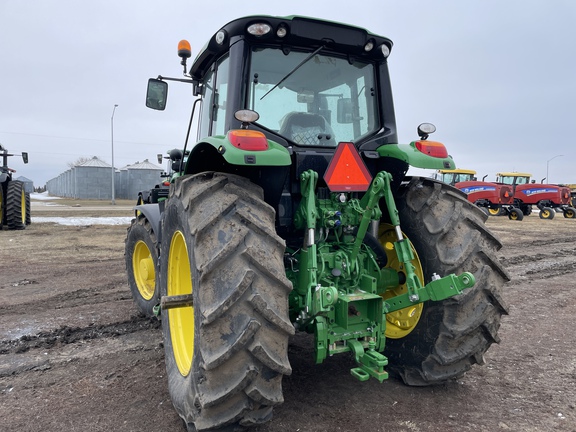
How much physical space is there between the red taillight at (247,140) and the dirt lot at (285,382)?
64.1 inches

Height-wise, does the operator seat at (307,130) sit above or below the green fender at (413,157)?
above

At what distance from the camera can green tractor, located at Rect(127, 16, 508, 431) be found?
222 centimetres

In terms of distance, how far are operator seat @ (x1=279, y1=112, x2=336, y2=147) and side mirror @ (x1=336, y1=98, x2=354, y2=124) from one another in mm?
189

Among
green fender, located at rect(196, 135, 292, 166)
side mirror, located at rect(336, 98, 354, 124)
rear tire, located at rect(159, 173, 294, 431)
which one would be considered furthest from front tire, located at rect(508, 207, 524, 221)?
rear tire, located at rect(159, 173, 294, 431)

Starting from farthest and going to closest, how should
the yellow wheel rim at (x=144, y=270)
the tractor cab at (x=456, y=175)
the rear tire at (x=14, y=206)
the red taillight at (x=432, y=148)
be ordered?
the tractor cab at (x=456, y=175), the rear tire at (x=14, y=206), the yellow wheel rim at (x=144, y=270), the red taillight at (x=432, y=148)

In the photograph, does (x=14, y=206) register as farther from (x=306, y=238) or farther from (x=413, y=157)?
(x=413, y=157)

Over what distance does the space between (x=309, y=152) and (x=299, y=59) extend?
737 millimetres

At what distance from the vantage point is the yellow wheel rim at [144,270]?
4648mm

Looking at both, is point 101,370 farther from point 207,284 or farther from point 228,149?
point 228,149

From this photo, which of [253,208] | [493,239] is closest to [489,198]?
[493,239]

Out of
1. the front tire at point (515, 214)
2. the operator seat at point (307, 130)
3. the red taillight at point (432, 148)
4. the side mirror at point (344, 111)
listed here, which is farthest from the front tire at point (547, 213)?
the operator seat at point (307, 130)

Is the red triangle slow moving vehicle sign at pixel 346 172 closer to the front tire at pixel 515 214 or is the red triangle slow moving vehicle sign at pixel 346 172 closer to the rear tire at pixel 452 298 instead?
the rear tire at pixel 452 298

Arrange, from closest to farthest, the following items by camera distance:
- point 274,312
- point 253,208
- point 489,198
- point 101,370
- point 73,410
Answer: point 274,312
point 253,208
point 73,410
point 101,370
point 489,198

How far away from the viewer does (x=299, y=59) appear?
322cm
